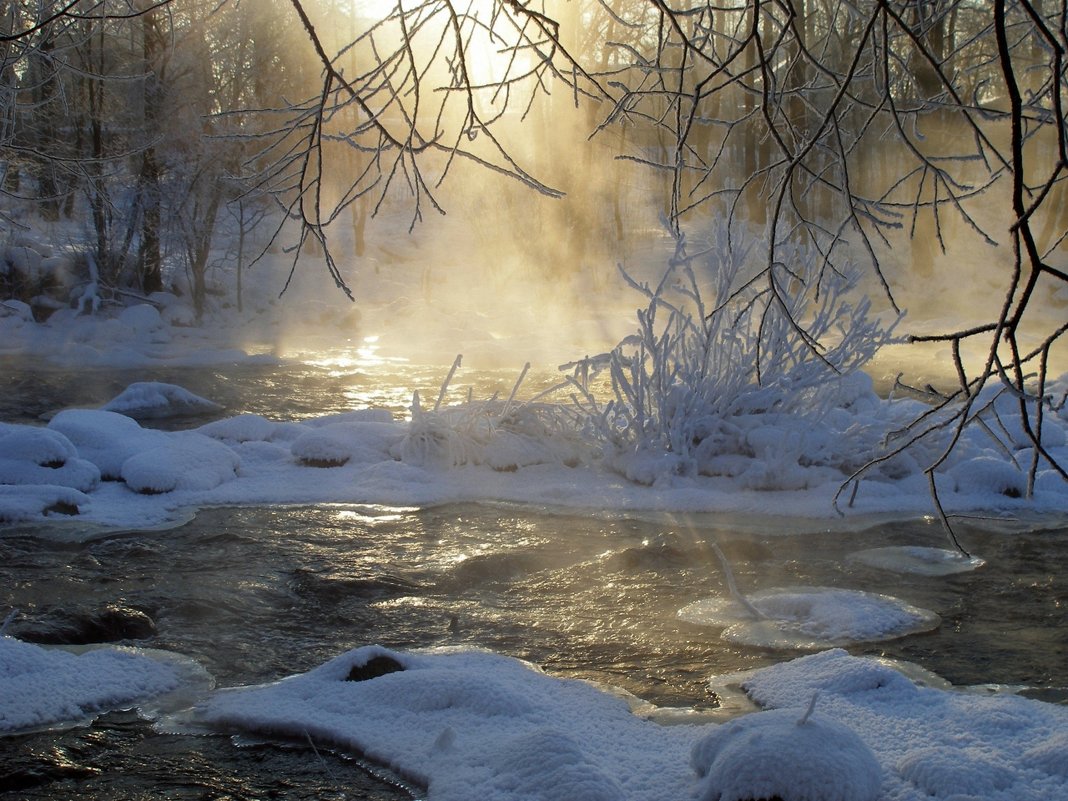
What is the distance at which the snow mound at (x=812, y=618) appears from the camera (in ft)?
16.9

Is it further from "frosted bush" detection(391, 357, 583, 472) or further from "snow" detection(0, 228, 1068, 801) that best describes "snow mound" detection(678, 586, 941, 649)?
"frosted bush" detection(391, 357, 583, 472)

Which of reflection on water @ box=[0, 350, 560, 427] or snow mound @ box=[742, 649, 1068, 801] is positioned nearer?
snow mound @ box=[742, 649, 1068, 801]

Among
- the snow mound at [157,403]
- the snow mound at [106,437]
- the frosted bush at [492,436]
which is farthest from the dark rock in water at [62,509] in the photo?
the snow mound at [157,403]

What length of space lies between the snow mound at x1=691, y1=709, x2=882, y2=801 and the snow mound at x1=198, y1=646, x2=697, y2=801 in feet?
0.58

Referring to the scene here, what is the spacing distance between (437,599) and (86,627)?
178 cm

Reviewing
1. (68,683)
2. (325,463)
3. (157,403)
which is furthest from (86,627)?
(157,403)

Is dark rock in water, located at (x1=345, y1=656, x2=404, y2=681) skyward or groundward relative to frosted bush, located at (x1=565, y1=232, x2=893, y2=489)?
groundward

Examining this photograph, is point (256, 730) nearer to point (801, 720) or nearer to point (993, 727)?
point (801, 720)

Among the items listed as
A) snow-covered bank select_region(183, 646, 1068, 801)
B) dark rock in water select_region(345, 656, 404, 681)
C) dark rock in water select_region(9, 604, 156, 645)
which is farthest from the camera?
dark rock in water select_region(9, 604, 156, 645)

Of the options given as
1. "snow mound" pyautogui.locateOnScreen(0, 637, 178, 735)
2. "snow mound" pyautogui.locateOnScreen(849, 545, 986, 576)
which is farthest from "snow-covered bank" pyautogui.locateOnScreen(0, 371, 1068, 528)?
"snow mound" pyautogui.locateOnScreen(0, 637, 178, 735)

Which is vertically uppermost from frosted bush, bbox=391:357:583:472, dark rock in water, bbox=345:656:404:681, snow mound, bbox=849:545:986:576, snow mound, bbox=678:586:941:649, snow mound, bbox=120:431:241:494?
frosted bush, bbox=391:357:583:472

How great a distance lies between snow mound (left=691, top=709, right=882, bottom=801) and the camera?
3.24 meters

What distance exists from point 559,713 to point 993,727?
5.23ft

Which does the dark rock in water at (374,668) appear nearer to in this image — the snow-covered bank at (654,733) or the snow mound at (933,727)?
the snow-covered bank at (654,733)
